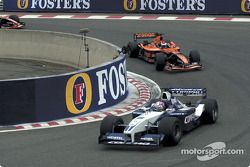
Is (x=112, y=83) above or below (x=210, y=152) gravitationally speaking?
above

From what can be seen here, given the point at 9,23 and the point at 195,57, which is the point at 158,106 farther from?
the point at 9,23

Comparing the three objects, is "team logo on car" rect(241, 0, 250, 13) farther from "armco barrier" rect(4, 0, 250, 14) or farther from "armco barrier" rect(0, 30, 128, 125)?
"armco barrier" rect(0, 30, 128, 125)

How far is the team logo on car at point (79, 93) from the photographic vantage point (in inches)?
759

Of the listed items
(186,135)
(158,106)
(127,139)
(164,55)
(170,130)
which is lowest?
(186,135)

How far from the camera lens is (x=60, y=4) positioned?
41562 mm

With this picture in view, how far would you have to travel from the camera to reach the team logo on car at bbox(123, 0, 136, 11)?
40.1 metres

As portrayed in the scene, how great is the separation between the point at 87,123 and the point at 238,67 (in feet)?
33.0

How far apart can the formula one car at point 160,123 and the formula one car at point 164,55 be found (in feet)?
26.8

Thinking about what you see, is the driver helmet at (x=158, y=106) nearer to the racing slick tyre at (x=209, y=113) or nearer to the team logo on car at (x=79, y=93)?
the racing slick tyre at (x=209, y=113)

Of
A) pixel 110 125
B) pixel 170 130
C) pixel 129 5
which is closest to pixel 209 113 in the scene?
pixel 170 130

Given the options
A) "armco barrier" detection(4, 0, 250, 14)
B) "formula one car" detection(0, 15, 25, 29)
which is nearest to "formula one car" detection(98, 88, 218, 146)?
"formula one car" detection(0, 15, 25, 29)

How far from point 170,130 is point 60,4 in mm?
26738

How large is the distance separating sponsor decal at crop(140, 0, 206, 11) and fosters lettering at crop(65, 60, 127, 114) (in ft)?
57.9

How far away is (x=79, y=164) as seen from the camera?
14.6m
